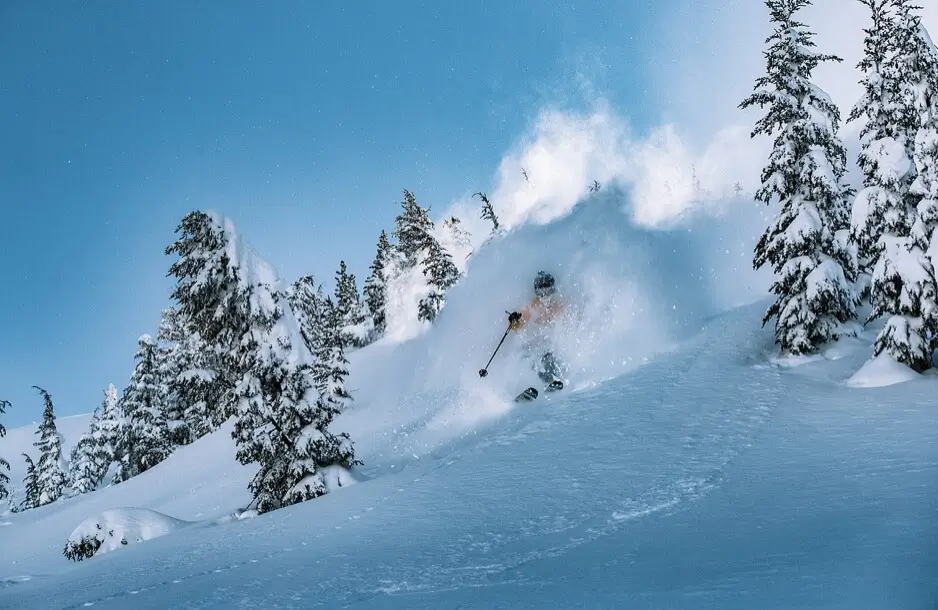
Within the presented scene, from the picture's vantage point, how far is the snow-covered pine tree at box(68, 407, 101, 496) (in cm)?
4944

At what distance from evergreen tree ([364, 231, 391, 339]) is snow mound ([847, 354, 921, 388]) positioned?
153ft

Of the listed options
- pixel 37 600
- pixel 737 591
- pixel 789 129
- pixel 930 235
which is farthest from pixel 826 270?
pixel 37 600

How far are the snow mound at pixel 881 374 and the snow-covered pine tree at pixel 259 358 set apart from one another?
1498 centimetres

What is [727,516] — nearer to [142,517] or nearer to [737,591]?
[737,591]

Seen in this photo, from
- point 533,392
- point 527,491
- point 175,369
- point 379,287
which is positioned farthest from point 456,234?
point 527,491

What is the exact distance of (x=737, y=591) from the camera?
4.74 m

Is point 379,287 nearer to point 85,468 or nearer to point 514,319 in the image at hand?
point 85,468

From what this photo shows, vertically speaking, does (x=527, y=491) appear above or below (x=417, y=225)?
below

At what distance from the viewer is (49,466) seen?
172 feet

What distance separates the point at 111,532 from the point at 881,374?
21.3 meters

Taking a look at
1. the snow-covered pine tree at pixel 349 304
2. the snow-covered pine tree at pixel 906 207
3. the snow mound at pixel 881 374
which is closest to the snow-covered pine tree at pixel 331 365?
the snow-covered pine tree at pixel 349 304

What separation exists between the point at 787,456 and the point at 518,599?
7004 mm

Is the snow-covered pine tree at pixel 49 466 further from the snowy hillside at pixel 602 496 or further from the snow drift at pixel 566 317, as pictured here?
the snow drift at pixel 566 317

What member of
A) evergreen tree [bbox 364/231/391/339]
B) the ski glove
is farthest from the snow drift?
evergreen tree [bbox 364/231/391/339]
